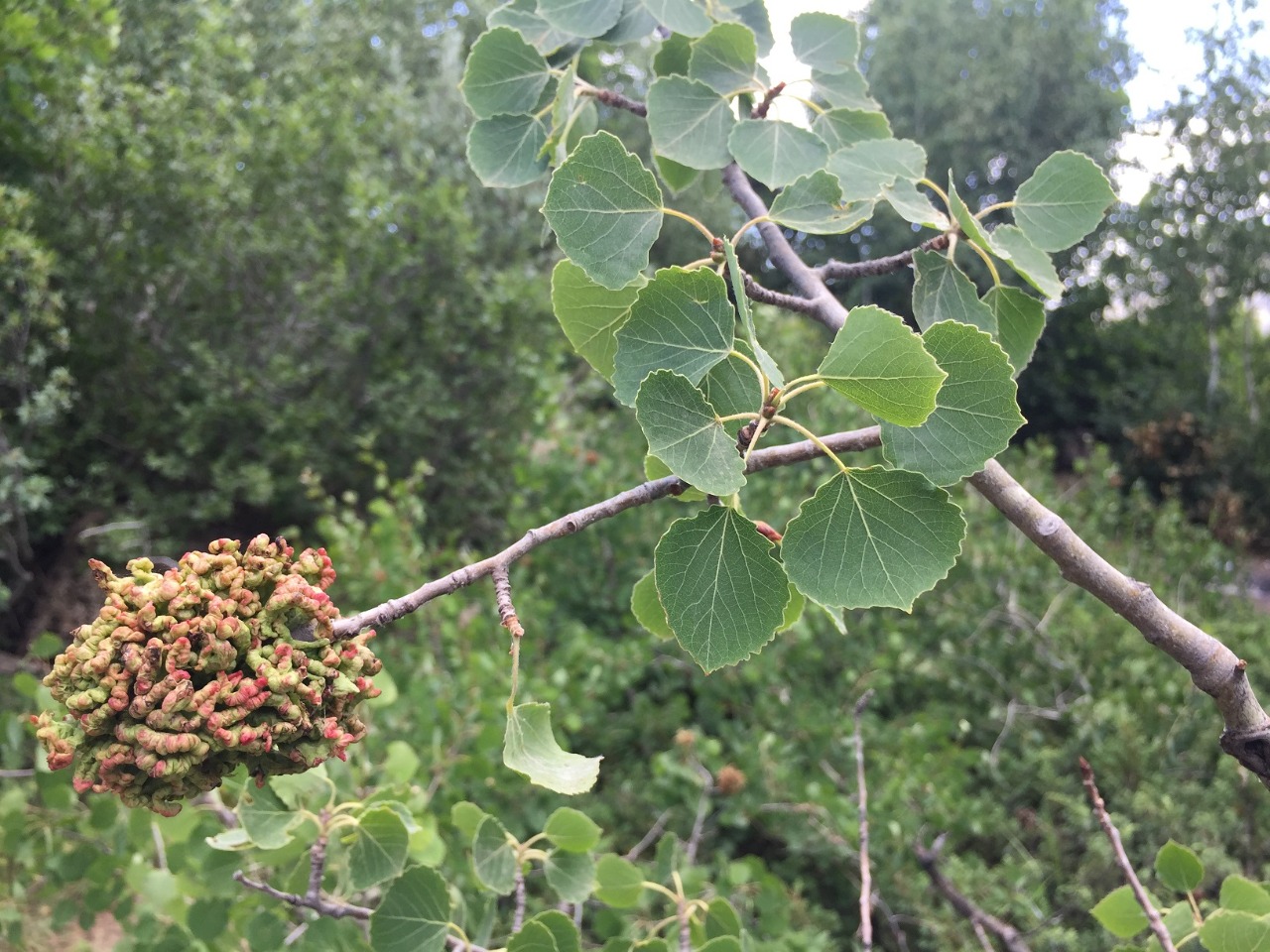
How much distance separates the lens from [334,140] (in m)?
4.49

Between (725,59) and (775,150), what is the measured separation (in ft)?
0.37

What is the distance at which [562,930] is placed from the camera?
0.66 meters

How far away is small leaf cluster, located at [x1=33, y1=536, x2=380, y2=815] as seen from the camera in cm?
44

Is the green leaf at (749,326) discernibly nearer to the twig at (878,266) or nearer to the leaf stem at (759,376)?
the leaf stem at (759,376)

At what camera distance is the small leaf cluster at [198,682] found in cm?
44

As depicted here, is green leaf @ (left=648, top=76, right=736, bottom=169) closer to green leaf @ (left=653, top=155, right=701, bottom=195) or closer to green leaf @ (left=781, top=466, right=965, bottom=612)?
green leaf @ (left=653, top=155, right=701, bottom=195)

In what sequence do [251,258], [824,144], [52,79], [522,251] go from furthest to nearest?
1. [522,251]
2. [251,258]
3. [52,79]
4. [824,144]

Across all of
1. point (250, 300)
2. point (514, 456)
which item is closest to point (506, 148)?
point (514, 456)

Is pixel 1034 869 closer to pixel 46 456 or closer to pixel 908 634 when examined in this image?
pixel 908 634

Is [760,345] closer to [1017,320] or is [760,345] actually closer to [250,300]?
[1017,320]

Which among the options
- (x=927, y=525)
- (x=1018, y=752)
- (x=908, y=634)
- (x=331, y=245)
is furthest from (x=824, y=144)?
(x=331, y=245)

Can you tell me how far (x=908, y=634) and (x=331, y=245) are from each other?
3.48m

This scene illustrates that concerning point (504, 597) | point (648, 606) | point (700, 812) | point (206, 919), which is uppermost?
point (504, 597)

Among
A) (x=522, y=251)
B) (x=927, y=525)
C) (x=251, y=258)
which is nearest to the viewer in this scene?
(x=927, y=525)
